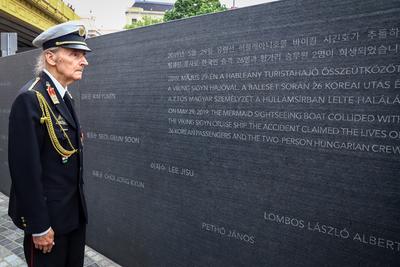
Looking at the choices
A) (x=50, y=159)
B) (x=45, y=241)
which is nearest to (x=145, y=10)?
(x=50, y=159)

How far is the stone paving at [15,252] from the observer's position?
12.5 ft

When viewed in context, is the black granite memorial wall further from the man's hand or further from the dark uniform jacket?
the man's hand

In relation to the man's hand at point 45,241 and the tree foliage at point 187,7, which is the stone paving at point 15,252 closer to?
the man's hand at point 45,241

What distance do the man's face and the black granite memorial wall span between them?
2.97ft

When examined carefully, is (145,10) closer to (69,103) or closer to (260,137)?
(69,103)

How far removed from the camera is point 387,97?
1.88 metres

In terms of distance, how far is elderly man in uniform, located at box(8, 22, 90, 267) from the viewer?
220cm

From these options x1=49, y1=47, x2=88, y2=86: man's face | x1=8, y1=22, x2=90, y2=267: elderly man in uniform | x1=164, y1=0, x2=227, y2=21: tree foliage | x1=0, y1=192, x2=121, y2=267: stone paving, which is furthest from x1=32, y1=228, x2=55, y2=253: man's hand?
x1=164, y1=0, x2=227, y2=21: tree foliage

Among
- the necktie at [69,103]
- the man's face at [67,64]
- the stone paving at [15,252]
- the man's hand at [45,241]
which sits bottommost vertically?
the stone paving at [15,252]

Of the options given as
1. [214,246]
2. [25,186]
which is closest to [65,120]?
[25,186]

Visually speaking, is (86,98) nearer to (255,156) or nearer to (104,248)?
(104,248)

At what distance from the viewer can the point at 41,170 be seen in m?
2.25

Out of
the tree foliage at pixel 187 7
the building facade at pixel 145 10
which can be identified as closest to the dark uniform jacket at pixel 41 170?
the tree foliage at pixel 187 7

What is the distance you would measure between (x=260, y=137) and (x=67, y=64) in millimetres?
1541
